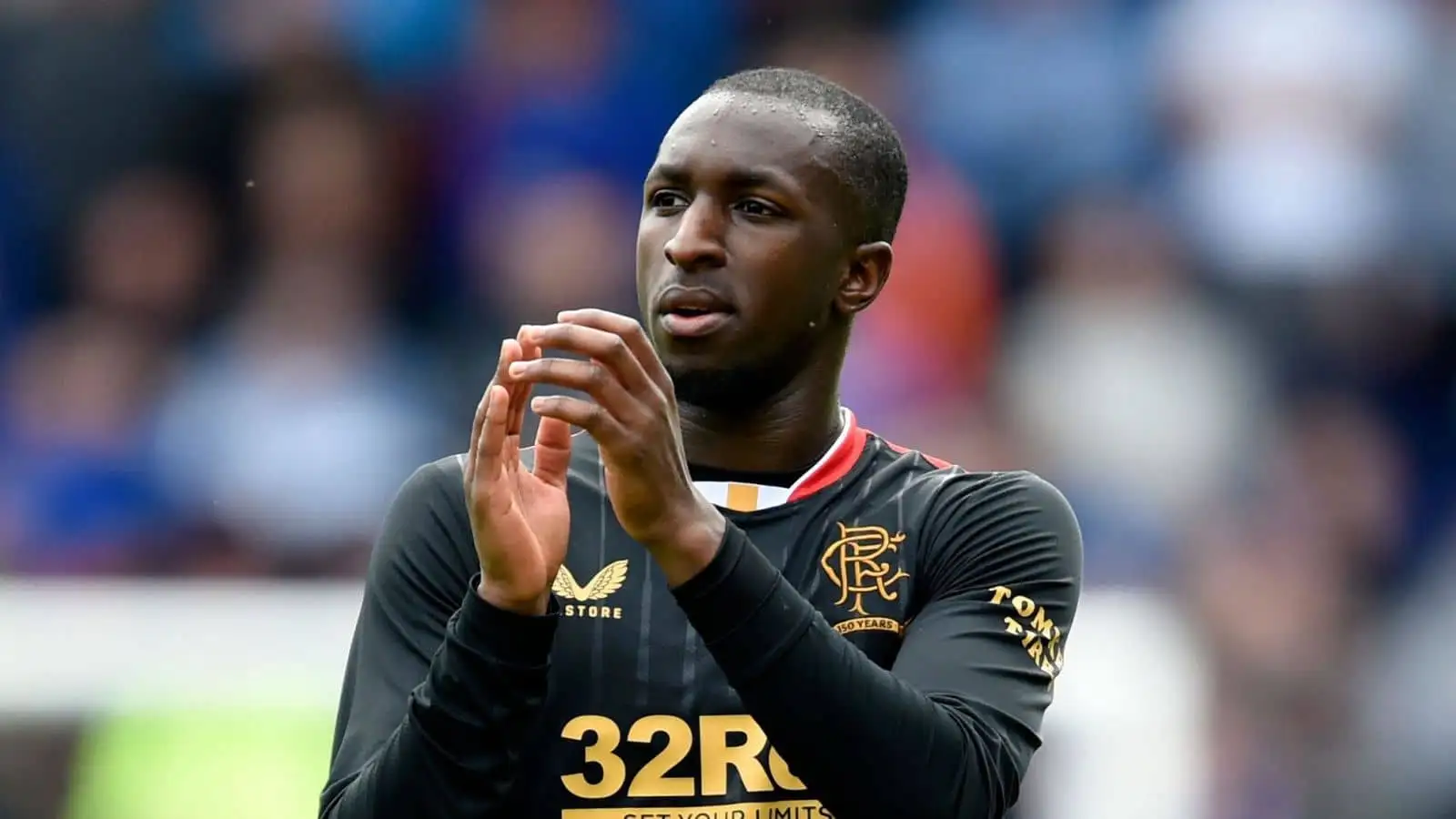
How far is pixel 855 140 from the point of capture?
3.13 meters

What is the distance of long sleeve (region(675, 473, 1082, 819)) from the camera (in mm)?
2463

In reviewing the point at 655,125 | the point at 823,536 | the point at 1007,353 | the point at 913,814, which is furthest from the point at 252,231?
the point at 913,814

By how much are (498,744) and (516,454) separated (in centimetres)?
38

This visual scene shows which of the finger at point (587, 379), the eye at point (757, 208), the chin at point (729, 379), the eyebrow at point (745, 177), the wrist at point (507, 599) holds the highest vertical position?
the eyebrow at point (745, 177)

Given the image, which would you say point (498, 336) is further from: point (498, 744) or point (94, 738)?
point (498, 744)

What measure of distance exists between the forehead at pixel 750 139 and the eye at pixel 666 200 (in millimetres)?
50

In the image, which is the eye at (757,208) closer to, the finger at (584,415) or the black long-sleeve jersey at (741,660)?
the black long-sleeve jersey at (741,660)

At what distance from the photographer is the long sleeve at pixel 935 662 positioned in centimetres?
246

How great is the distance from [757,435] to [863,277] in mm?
324

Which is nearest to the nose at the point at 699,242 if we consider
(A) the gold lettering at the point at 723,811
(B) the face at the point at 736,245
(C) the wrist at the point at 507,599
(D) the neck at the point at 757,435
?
(B) the face at the point at 736,245

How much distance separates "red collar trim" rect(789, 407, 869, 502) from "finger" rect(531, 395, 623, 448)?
762 millimetres

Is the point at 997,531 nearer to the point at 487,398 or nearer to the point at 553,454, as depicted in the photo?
the point at 553,454

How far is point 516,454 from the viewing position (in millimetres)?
2533

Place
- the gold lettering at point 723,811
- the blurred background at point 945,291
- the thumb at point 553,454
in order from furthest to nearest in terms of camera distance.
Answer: the blurred background at point 945,291
the gold lettering at point 723,811
the thumb at point 553,454
